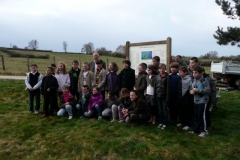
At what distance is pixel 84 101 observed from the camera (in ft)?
23.7

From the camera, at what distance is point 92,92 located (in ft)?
23.6

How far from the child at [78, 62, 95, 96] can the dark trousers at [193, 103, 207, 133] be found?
321 centimetres

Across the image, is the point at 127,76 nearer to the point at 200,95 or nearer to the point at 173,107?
the point at 173,107

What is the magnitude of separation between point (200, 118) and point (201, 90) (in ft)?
2.30

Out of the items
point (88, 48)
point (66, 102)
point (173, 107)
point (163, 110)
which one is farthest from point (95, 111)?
point (88, 48)

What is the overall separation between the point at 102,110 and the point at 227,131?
3542mm

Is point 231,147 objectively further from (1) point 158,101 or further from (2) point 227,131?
(1) point 158,101

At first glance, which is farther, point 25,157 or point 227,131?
point 227,131

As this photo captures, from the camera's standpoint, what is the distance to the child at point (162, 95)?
19.8ft

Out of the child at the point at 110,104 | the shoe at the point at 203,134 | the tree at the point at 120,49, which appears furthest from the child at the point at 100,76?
the tree at the point at 120,49

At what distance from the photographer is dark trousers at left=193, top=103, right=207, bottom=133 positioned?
18.5 feet

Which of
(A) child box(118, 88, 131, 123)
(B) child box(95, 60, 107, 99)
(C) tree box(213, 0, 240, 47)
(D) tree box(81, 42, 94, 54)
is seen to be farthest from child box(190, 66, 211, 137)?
(D) tree box(81, 42, 94, 54)

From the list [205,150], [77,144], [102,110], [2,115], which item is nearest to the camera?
[205,150]

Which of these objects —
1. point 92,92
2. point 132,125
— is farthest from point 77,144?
point 92,92
